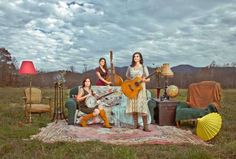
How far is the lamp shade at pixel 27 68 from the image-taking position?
8380 millimetres

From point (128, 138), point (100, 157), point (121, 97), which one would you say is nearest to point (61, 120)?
point (121, 97)

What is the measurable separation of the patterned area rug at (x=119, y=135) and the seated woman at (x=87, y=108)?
0.23 m

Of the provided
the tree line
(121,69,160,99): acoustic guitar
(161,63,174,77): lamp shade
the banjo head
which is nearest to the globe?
(161,63,174,77): lamp shade

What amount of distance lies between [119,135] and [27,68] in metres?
3.29

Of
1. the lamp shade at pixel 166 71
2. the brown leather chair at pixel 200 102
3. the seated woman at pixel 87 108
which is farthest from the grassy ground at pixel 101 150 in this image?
the lamp shade at pixel 166 71

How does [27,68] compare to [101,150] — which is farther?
[27,68]

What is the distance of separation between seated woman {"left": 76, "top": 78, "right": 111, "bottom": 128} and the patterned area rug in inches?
9.2

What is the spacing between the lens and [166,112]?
8047 millimetres

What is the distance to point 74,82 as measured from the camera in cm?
1855

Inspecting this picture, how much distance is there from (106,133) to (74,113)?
1.29 metres

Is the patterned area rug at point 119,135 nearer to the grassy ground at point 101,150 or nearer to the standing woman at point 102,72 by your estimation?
the grassy ground at point 101,150

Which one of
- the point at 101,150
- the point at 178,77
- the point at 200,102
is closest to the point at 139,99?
the point at 200,102

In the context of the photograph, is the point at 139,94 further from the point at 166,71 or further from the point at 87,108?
the point at 166,71

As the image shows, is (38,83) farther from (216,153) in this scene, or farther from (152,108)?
(216,153)
